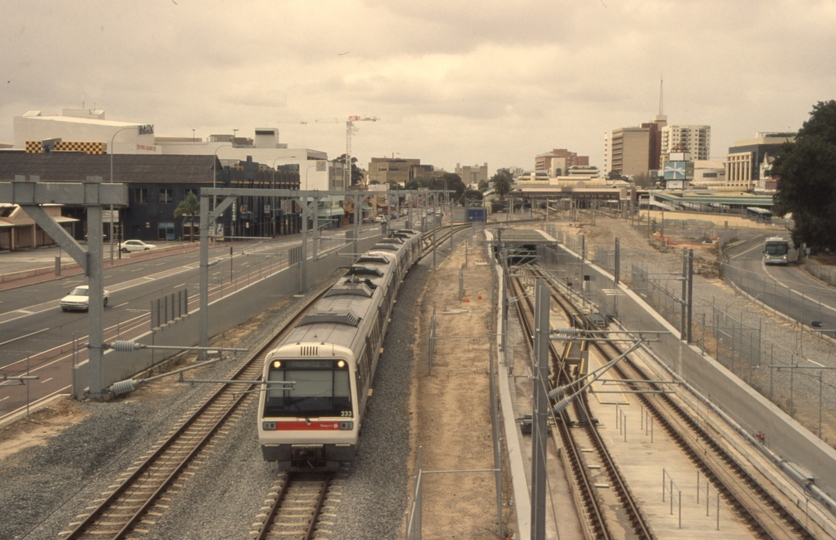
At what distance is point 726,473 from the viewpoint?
20.2 meters

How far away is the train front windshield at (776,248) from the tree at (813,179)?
5.41 ft

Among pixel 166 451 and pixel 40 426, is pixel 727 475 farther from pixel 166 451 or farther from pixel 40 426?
pixel 40 426

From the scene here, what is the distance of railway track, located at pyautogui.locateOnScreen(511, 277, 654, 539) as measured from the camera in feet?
54.9

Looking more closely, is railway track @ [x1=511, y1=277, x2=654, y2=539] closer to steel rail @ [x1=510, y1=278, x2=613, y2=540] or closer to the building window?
steel rail @ [x1=510, y1=278, x2=613, y2=540]

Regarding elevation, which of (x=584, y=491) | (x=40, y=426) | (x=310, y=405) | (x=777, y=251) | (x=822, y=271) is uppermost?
(x=777, y=251)

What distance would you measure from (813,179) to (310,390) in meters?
51.5

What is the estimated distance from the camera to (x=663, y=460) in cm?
2186

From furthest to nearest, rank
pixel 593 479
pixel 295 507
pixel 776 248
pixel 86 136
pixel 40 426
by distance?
pixel 86 136 < pixel 776 248 < pixel 593 479 < pixel 40 426 < pixel 295 507

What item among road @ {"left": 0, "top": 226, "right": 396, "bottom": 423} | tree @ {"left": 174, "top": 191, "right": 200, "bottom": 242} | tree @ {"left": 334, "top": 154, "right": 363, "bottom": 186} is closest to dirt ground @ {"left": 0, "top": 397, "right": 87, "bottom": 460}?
road @ {"left": 0, "top": 226, "right": 396, "bottom": 423}

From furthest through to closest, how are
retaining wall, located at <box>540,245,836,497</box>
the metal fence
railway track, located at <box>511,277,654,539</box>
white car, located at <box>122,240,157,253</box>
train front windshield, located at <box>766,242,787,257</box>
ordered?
white car, located at <box>122,240,157,253</box>, train front windshield, located at <box>766,242,787,257</box>, the metal fence, retaining wall, located at <box>540,245,836,497</box>, railway track, located at <box>511,277,654,539</box>

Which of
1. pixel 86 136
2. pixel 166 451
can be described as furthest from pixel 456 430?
pixel 86 136

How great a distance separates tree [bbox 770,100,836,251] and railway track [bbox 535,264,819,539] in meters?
34.9

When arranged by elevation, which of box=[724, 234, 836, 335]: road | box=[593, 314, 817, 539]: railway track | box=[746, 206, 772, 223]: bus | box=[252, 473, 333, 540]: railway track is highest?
box=[746, 206, 772, 223]: bus

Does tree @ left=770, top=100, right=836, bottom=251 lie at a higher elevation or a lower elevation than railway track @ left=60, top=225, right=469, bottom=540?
higher
